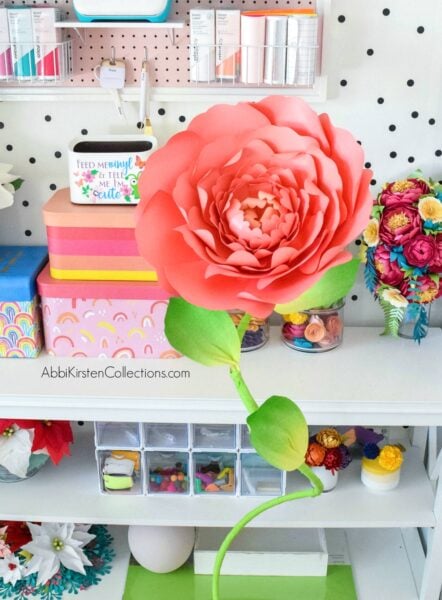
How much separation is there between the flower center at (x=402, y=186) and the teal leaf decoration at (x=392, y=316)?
0.20m

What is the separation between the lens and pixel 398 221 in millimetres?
1351

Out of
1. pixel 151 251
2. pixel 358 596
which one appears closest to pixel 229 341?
pixel 151 251

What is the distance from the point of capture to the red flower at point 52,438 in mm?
1473

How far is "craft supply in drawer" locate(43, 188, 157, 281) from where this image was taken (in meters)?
1.34

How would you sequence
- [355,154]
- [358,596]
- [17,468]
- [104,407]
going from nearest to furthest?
[355,154], [104,407], [17,468], [358,596]

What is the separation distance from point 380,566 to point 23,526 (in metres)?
0.74

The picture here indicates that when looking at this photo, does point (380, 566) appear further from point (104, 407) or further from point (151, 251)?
point (151, 251)

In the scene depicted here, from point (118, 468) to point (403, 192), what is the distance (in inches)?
28.6

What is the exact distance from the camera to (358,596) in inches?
61.8

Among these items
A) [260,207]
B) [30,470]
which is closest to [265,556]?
[30,470]

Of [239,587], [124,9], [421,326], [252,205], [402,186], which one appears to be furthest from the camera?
[239,587]

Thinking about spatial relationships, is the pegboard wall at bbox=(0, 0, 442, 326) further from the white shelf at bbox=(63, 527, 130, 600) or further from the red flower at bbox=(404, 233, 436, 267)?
the white shelf at bbox=(63, 527, 130, 600)

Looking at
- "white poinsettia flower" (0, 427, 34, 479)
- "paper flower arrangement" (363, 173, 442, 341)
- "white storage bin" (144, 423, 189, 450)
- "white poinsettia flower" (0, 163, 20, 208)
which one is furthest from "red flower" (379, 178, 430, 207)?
"white poinsettia flower" (0, 427, 34, 479)

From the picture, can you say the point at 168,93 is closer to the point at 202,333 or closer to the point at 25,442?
the point at 25,442
